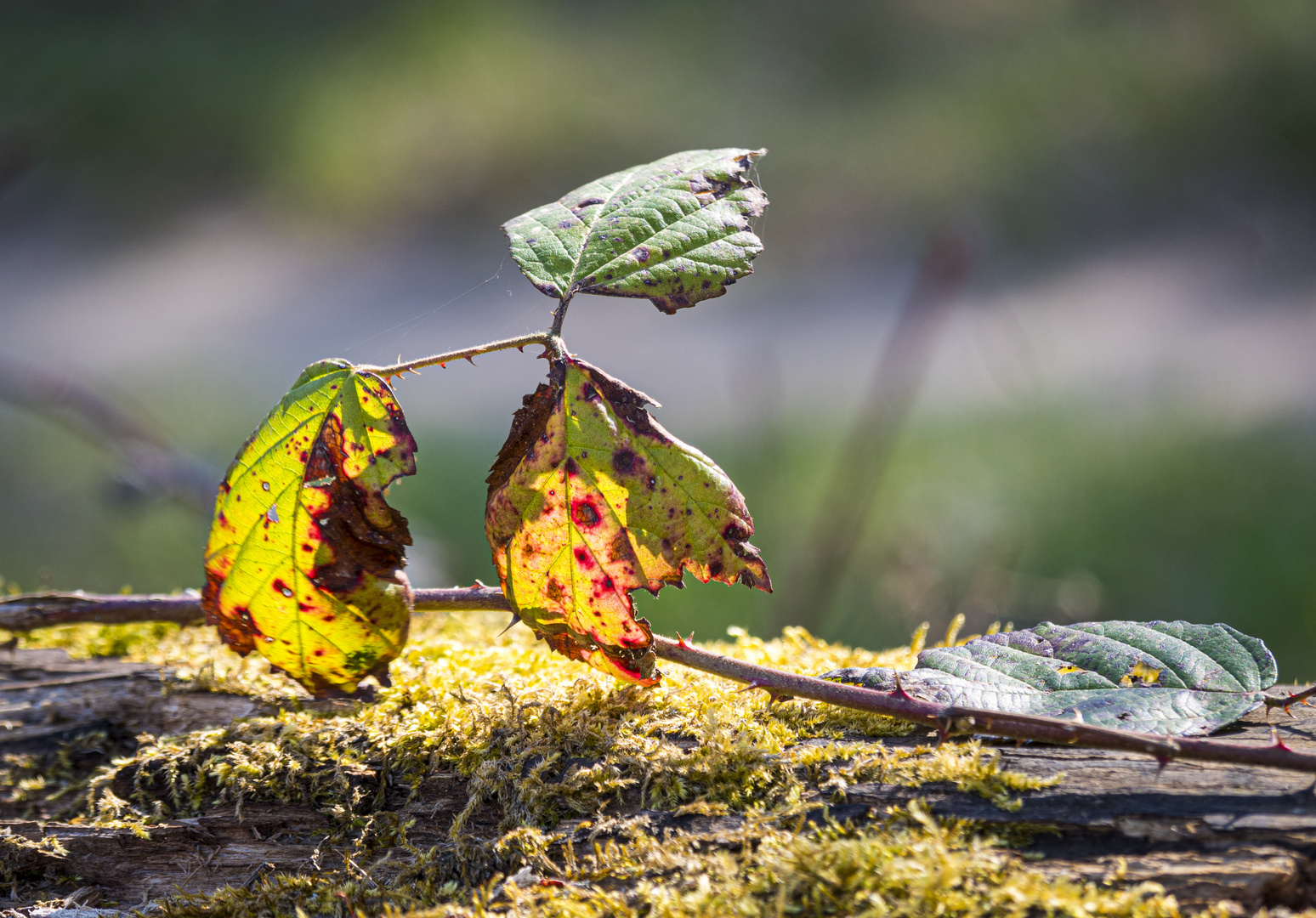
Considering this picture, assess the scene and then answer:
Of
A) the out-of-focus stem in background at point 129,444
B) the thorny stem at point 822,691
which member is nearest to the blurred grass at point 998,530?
the out-of-focus stem in background at point 129,444

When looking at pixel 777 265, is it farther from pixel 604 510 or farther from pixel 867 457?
pixel 604 510

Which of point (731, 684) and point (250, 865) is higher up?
point (731, 684)

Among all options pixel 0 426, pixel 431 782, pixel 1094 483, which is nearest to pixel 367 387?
pixel 431 782

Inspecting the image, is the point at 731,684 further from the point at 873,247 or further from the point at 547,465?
the point at 873,247

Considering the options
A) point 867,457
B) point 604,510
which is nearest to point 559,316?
point 604,510

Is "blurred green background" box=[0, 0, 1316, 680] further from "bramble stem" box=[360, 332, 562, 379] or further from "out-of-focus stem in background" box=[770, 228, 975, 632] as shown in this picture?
"bramble stem" box=[360, 332, 562, 379]
